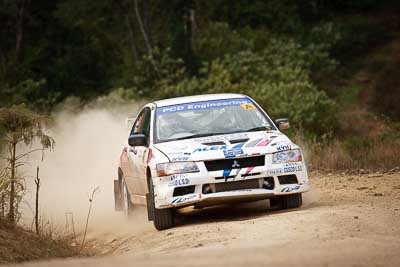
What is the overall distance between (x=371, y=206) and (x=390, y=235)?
2762 millimetres

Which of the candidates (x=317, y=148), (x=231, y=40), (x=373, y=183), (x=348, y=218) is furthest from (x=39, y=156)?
(x=231, y=40)

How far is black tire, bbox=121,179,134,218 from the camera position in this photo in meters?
16.2

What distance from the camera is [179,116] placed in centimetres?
1482

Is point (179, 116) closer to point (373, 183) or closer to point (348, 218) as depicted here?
point (348, 218)

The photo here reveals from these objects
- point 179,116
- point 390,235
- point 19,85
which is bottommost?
point 390,235

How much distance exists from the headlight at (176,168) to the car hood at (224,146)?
0.07 m

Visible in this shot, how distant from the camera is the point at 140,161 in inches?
575

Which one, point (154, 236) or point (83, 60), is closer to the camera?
point (154, 236)

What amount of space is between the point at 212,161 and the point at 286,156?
0.97m

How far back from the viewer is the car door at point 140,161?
1441 cm

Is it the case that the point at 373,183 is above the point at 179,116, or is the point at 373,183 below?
below

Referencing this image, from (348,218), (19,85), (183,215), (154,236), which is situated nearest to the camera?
(348,218)

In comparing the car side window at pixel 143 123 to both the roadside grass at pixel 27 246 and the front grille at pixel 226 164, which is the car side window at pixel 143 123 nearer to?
the front grille at pixel 226 164

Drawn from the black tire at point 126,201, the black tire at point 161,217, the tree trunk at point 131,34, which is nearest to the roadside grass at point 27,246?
the black tire at point 161,217
